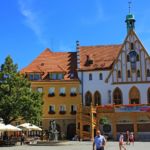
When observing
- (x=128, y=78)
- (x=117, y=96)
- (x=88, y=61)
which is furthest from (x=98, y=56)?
(x=117, y=96)

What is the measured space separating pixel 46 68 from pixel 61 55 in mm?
5601

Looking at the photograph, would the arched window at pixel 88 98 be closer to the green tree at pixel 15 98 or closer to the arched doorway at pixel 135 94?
the arched doorway at pixel 135 94

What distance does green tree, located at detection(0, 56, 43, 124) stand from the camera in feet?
170

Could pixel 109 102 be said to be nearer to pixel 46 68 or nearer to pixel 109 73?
pixel 109 73

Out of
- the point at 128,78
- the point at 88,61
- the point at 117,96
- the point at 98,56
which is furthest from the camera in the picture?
the point at 98,56

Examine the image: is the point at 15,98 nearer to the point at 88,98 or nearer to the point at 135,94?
the point at 88,98

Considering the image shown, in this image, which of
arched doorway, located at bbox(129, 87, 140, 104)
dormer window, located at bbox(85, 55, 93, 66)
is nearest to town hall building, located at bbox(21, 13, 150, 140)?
arched doorway, located at bbox(129, 87, 140, 104)

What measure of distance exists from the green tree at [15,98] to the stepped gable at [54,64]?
1719 cm

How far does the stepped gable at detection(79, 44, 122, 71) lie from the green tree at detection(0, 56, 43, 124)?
18.5 metres

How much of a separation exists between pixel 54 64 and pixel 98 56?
790 centimetres

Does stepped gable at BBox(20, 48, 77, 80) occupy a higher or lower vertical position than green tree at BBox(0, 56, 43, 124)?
higher

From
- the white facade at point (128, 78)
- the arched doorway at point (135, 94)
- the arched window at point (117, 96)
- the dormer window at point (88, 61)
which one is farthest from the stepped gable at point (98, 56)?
the arched doorway at point (135, 94)

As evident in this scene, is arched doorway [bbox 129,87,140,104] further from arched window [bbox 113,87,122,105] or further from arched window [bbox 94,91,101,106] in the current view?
arched window [bbox 94,91,101,106]

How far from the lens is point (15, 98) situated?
171 ft
